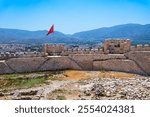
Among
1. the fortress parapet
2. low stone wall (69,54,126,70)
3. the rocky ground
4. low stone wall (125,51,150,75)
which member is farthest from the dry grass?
the fortress parapet

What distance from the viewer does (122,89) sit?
30.2 metres

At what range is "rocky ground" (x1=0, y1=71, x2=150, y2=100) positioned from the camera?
2906cm

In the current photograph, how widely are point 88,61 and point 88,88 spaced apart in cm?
937

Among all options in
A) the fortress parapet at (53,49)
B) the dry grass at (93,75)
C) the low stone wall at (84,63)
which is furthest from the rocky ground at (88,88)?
the fortress parapet at (53,49)

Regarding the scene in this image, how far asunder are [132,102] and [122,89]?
12789mm

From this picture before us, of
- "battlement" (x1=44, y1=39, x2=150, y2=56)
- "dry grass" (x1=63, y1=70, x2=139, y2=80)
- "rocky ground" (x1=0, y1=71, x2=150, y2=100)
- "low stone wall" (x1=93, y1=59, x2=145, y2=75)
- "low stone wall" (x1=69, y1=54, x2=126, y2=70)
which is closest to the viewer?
"rocky ground" (x1=0, y1=71, x2=150, y2=100)

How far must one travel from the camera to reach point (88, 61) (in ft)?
134

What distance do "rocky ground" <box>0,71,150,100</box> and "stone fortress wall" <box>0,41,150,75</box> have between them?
6.33ft

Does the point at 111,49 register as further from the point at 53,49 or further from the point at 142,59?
the point at 53,49

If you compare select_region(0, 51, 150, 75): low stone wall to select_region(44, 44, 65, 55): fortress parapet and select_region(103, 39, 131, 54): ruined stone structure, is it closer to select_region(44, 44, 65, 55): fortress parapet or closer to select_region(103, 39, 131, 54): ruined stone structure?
select_region(103, 39, 131, 54): ruined stone structure

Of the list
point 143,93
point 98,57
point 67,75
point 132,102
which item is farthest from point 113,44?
point 132,102

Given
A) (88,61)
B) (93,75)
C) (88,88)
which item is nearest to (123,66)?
(88,61)

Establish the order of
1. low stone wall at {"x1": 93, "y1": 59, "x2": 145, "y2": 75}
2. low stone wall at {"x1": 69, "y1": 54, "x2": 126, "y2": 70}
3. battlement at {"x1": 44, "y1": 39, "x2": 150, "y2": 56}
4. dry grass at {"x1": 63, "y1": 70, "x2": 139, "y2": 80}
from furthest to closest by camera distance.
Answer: battlement at {"x1": 44, "y1": 39, "x2": 150, "y2": 56}
low stone wall at {"x1": 69, "y1": 54, "x2": 126, "y2": 70}
low stone wall at {"x1": 93, "y1": 59, "x2": 145, "y2": 75}
dry grass at {"x1": 63, "y1": 70, "x2": 139, "y2": 80}

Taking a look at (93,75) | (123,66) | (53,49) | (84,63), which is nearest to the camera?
(93,75)
